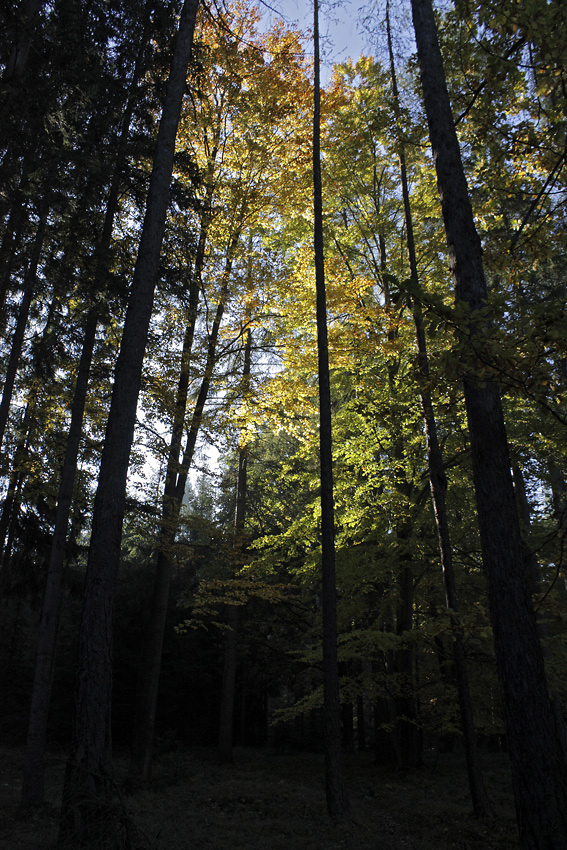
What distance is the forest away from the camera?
500 cm

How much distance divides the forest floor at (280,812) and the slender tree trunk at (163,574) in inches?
28.1

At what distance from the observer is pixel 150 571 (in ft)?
72.7

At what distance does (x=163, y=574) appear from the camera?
11352 mm

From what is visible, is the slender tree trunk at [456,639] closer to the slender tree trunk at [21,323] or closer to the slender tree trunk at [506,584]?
the slender tree trunk at [506,584]

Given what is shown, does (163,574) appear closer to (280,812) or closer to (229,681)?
(280,812)

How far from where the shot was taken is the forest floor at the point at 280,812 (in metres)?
6.88

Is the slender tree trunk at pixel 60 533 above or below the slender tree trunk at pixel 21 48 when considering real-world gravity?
below

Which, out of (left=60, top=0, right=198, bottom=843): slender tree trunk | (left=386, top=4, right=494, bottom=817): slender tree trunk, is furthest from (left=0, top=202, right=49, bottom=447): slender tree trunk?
(left=386, top=4, right=494, bottom=817): slender tree trunk

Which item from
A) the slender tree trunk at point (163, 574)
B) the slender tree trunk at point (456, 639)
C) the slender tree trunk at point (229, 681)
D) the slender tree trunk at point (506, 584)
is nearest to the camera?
the slender tree trunk at point (506, 584)

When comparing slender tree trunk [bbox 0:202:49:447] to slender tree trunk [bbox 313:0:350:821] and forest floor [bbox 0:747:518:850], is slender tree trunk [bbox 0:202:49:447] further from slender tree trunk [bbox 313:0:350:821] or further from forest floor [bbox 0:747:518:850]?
forest floor [bbox 0:747:518:850]

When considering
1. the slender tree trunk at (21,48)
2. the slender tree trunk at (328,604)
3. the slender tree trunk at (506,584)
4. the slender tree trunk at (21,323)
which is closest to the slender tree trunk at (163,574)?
the slender tree trunk at (328,604)

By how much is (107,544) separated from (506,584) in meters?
4.21

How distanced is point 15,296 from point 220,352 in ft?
14.9

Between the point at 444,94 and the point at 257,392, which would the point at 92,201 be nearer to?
the point at 257,392
